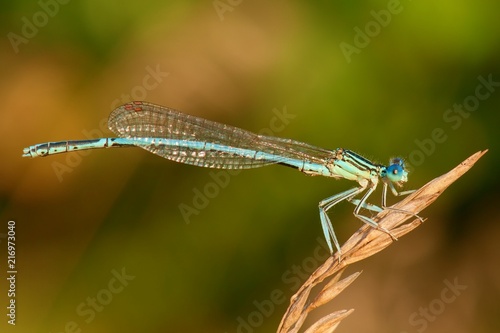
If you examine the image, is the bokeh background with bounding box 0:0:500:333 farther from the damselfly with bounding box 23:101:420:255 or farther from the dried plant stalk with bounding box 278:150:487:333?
the dried plant stalk with bounding box 278:150:487:333

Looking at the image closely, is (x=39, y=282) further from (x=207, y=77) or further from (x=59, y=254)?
(x=207, y=77)

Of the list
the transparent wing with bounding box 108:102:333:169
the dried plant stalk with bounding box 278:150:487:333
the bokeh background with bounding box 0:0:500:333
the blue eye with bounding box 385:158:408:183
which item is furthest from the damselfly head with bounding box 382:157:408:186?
the dried plant stalk with bounding box 278:150:487:333

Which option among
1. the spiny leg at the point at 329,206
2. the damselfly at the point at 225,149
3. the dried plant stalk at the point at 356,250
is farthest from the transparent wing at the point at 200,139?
the dried plant stalk at the point at 356,250

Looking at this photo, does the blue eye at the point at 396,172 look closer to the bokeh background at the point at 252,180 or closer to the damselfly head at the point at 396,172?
the damselfly head at the point at 396,172

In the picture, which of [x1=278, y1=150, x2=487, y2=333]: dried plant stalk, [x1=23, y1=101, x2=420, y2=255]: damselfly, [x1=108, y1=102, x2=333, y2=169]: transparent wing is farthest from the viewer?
[x1=108, y1=102, x2=333, y2=169]: transparent wing

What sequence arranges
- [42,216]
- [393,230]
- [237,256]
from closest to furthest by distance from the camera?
[393,230], [237,256], [42,216]

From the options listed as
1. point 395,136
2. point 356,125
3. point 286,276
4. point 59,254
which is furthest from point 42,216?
point 395,136
